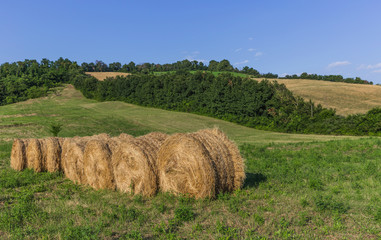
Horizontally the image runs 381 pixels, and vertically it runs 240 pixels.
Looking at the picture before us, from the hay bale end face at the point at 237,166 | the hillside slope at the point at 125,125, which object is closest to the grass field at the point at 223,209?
the hay bale end face at the point at 237,166

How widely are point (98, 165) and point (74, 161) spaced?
185 centimetres

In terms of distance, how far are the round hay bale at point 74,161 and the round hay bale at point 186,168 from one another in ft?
13.6

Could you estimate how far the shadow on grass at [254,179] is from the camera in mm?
9834

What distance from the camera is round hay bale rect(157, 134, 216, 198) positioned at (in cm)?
832

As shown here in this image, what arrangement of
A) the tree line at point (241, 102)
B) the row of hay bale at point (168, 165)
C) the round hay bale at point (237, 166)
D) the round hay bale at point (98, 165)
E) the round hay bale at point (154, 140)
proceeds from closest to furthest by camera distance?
the row of hay bale at point (168, 165), the round hay bale at point (237, 166), the round hay bale at point (154, 140), the round hay bale at point (98, 165), the tree line at point (241, 102)

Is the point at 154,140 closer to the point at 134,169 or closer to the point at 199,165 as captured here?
the point at 134,169

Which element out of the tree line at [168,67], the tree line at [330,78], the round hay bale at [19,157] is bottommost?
the round hay bale at [19,157]

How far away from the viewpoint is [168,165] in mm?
8930

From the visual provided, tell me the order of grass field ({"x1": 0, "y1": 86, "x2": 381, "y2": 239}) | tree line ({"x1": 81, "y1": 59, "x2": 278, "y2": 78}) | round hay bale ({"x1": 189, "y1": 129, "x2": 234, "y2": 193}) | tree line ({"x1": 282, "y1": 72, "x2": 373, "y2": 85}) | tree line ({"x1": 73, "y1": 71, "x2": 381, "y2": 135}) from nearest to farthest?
grass field ({"x1": 0, "y1": 86, "x2": 381, "y2": 239})
round hay bale ({"x1": 189, "y1": 129, "x2": 234, "y2": 193})
tree line ({"x1": 73, "y1": 71, "x2": 381, "y2": 135})
tree line ({"x1": 282, "y1": 72, "x2": 373, "y2": 85})
tree line ({"x1": 81, "y1": 59, "x2": 278, "y2": 78})

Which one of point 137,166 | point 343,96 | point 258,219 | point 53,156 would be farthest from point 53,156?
point 343,96

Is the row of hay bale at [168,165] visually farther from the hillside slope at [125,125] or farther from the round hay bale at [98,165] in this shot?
the hillside slope at [125,125]

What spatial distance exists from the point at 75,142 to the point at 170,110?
155ft

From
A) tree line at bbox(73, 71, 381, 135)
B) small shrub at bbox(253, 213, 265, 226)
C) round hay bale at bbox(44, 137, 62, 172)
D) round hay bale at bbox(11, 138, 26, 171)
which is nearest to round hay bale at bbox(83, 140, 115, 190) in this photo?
round hay bale at bbox(44, 137, 62, 172)

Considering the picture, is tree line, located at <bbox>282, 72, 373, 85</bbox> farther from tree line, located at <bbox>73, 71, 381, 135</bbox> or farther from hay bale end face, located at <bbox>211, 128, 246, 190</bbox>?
hay bale end face, located at <bbox>211, 128, 246, 190</bbox>
